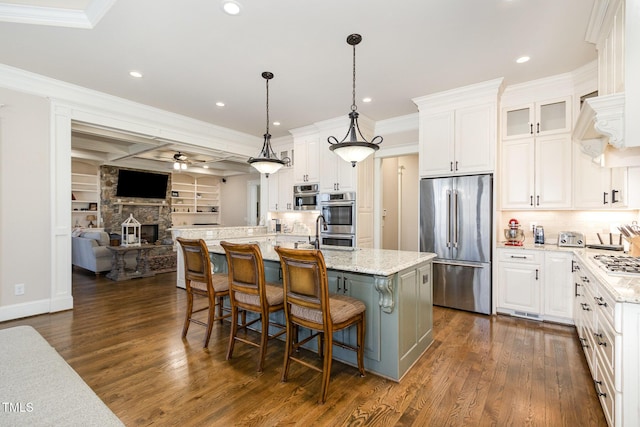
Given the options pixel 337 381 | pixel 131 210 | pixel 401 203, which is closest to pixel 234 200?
pixel 131 210

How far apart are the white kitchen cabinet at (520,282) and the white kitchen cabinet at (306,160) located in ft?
11.0

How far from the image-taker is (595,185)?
343 cm

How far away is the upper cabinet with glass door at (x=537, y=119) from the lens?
3654mm

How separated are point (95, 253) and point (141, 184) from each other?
10.9ft

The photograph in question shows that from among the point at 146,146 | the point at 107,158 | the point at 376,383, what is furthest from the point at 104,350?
the point at 107,158

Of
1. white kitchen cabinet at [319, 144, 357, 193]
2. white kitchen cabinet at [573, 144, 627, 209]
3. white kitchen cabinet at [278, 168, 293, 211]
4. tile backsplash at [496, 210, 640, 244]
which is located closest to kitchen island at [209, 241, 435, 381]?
tile backsplash at [496, 210, 640, 244]

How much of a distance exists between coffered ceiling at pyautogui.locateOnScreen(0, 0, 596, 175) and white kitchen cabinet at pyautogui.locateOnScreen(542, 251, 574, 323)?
7.26 ft

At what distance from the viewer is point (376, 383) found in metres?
2.29

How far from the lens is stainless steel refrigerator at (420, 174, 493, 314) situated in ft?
12.4

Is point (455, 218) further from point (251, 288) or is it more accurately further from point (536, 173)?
point (251, 288)

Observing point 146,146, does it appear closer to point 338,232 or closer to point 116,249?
point 116,249

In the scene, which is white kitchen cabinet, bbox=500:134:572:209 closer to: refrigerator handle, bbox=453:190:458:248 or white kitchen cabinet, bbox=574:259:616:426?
refrigerator handle, bbox=453:190:458:248

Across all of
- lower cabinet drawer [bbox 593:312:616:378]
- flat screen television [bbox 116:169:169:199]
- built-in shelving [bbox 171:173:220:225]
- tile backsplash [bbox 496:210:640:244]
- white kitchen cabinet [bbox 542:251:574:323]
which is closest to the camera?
lower cabinet drawer [bbox 593:312:616:378]

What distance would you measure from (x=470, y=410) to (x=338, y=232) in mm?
3500
